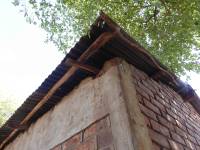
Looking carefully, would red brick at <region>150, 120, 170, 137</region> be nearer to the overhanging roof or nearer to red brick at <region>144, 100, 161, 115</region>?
red brick at <region>144, 100, 161, 115</region>

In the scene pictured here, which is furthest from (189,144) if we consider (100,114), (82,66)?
(82,66)

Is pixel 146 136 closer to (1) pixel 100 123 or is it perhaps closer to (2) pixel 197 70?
(1) pixel 100 123

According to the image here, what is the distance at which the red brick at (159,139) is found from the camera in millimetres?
1906

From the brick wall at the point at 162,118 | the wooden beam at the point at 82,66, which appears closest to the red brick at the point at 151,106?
the brick wall at the point at 162,118

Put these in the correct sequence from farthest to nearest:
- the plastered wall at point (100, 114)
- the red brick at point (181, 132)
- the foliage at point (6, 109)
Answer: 1. the foliage at point (6, 109)
2. the red brick at point (181, 132)
3. the plastered wall at point (100, 114)

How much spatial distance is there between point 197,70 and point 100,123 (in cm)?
651

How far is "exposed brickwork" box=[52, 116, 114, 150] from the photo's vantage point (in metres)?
1.94

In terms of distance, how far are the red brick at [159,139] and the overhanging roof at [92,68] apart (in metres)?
0.88

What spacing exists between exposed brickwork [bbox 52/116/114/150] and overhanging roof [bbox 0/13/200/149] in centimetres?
68

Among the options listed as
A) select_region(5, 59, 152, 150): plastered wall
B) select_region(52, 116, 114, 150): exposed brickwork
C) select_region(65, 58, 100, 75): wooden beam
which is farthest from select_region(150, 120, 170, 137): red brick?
select_region(65, 58, 100, 75): wooden beam

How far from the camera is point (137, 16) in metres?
6.88

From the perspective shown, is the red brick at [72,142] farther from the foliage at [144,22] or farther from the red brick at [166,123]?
the foliage at [144,22]

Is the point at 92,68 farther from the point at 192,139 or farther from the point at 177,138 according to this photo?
the point at 192,139

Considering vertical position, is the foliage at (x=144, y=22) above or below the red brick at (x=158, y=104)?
above
